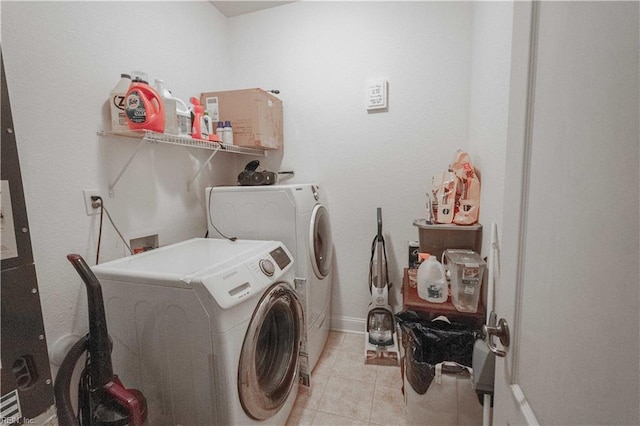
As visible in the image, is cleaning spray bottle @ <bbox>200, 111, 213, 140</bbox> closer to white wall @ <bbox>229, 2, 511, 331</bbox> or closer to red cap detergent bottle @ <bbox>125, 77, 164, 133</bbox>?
red cap detergent bottle @ <bbox>125, 77, 164, 133</bbox>

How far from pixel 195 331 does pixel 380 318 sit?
59.6 inches

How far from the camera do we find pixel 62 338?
1.23 metres

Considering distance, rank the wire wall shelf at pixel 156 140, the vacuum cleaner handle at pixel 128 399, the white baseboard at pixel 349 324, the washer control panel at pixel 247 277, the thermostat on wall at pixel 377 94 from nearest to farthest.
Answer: the vacuum cleaner handle at pixel 128 399
the washer control panel at pixel 247 277
the wire wall shelf at pixel 156 140
the thermostat on wall at pixel 377 94
the white baseboard at pixel 349 324

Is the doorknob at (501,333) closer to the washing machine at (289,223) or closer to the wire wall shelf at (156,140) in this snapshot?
the washing machine at (289,223)

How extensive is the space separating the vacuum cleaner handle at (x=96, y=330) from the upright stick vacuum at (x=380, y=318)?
63.2 inches

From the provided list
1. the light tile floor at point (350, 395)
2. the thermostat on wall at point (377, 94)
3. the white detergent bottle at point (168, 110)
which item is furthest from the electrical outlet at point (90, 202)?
the thermostat on wall at point (377, 94)

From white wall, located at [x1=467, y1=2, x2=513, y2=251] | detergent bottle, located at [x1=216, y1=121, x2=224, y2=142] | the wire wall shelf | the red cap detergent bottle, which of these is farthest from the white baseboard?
the red cap detergent bottle

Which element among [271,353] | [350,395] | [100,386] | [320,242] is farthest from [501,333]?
[320,242]

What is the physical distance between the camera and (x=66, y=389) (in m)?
0.99

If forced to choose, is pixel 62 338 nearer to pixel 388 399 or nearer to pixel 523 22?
pixel 388 399

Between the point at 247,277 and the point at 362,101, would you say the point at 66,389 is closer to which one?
the point at 247,277

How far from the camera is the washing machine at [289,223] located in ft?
5.72

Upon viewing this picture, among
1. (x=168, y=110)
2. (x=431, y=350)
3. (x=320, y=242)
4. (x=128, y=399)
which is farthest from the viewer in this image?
(x=320, y=242)

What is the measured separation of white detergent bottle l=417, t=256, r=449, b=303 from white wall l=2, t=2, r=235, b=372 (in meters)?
1.61
